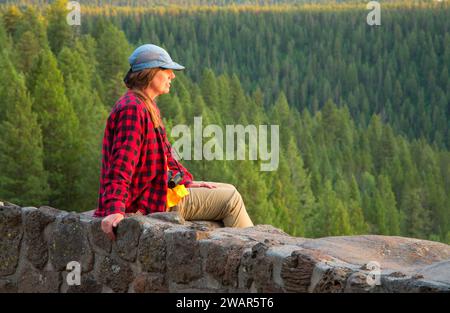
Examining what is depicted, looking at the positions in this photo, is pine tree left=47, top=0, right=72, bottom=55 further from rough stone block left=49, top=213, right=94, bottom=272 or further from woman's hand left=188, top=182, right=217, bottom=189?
rough stone block left=49, top=213, right=94, bottom=272

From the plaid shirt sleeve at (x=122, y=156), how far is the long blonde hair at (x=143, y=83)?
18 cm

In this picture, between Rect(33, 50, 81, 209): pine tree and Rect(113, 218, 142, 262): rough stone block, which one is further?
Rect(33, 50, 81, 209): pine tree

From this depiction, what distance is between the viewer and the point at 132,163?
6180mm

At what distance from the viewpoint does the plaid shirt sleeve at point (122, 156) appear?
6078 millimetres

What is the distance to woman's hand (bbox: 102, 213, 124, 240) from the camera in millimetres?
6094

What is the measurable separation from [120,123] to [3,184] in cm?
5235

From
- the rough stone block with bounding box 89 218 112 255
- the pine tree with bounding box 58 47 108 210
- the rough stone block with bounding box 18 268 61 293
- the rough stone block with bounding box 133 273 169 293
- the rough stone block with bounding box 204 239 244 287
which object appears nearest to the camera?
the rough stone block with bounding box 204 239 244 287

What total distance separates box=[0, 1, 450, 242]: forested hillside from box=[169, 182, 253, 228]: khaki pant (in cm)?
5041

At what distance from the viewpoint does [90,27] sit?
114 metres

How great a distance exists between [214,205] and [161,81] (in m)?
1.00

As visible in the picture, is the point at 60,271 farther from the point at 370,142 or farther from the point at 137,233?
the point at 370,142

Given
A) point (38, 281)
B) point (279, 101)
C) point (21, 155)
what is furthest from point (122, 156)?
point (279, 101)

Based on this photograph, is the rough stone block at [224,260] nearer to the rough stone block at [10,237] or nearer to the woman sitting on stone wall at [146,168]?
the woman sitting on stone wall at [146,168]

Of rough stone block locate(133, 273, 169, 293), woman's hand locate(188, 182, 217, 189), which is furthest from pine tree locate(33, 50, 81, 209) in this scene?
rough stone block locate(133, 273, 169, 293)
